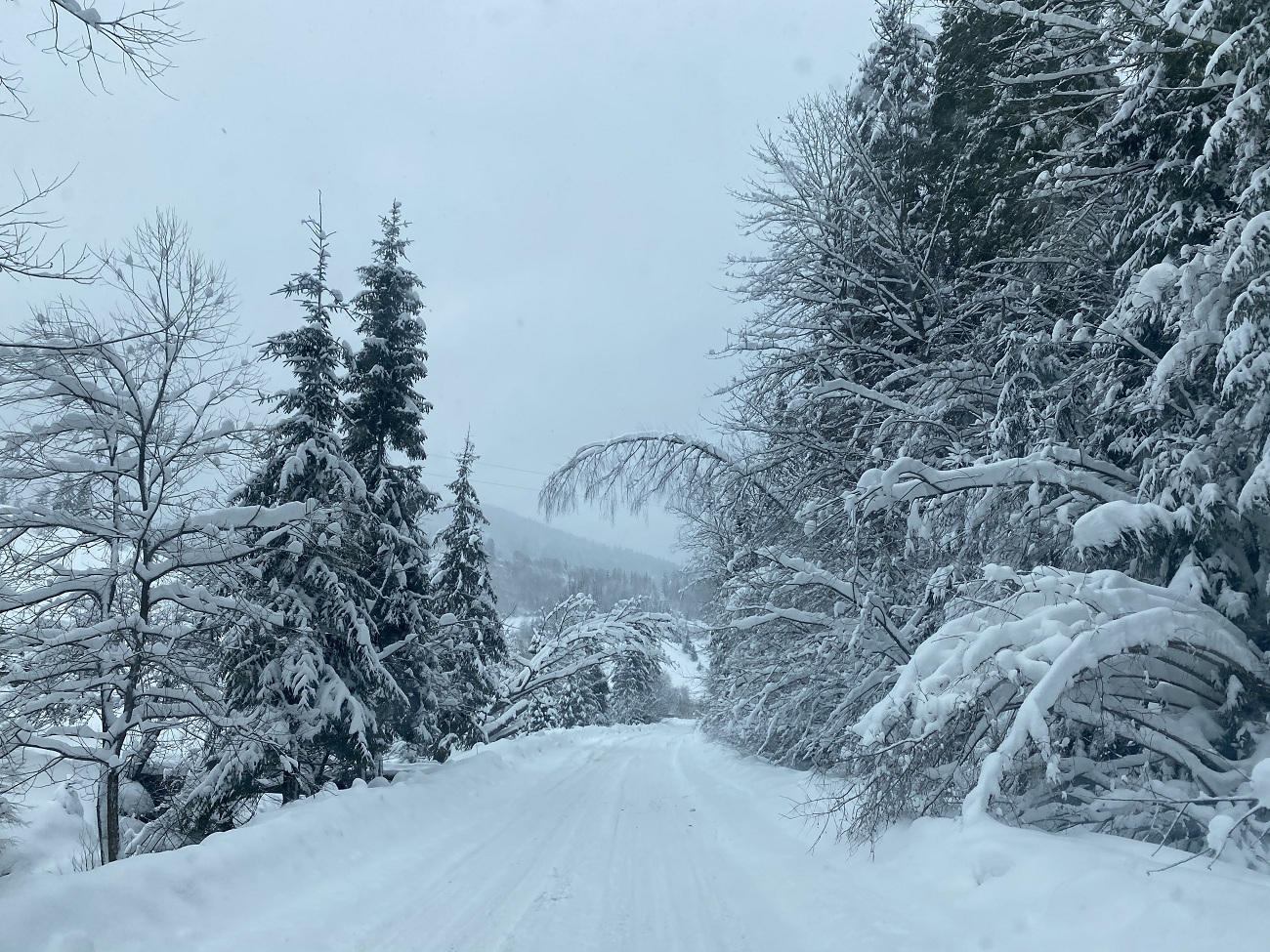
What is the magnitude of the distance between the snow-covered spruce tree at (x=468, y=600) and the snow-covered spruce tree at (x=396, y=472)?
5.91 ft

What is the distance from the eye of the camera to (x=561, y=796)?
12.0m

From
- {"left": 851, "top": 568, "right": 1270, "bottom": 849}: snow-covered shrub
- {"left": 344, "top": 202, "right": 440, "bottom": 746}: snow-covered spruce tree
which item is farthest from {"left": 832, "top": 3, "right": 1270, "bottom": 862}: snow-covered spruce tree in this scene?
{"left": 344, "top": 202, "right": 440, "bottom": 746}: snow-covered spruce tree

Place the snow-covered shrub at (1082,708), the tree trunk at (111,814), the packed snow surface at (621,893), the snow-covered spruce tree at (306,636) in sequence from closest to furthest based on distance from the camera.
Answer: the packed snow surface at (621,893), the snow-covered shrub at (1082,708), the tree trunk at (111,814), the snow-covered spruce tree at (306,636)

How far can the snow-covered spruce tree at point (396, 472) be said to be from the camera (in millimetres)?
12820

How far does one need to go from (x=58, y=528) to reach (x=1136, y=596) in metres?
9.35

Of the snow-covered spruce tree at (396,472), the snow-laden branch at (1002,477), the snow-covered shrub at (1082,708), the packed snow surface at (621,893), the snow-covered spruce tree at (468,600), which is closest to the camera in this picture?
the packed snow surface at (621,893)

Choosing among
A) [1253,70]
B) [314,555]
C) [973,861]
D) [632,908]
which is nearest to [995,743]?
[973,861]

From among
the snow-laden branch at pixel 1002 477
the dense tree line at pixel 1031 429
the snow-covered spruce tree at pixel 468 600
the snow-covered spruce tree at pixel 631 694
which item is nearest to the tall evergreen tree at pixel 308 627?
the snow-covered spruce tree at pixel 468 600

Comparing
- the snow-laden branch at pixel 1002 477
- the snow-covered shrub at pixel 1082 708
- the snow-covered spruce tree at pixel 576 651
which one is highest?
the snow-laden branch at pixel 1002 477

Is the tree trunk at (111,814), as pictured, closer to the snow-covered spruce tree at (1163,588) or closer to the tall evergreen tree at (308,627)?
the tall evergreen tree at (308,627)

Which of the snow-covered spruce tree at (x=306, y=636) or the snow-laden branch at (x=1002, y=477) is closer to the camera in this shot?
the snow-laden branch at (x=1002, y=477)

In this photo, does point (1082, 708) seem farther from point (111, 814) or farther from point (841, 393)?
point (111, 814)

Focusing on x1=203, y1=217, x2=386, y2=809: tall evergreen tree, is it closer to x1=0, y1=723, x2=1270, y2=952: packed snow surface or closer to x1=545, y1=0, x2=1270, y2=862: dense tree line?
x1=0, y1=723, x2=1270, y2=952: packed snow surface

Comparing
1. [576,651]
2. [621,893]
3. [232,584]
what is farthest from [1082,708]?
[576,651]
